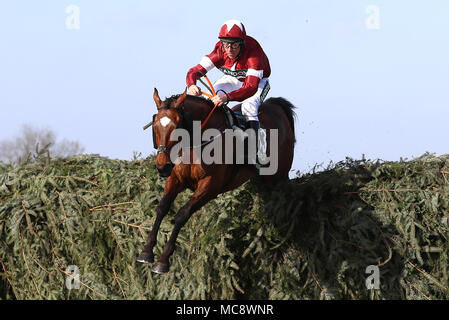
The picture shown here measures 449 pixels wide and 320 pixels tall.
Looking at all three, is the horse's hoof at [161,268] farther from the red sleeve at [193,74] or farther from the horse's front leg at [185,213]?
the red sleeve at [193,74]

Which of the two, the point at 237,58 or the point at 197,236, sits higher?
the point at 237,58

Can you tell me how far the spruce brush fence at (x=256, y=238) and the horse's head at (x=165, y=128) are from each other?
1.48m

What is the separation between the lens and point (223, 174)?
20.0 ft

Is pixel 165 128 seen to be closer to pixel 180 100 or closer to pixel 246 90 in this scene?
pixel 180 100

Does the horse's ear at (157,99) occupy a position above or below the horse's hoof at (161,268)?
above

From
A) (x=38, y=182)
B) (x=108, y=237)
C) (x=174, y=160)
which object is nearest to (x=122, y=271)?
(x=108, y=237)

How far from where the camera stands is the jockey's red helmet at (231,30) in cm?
650

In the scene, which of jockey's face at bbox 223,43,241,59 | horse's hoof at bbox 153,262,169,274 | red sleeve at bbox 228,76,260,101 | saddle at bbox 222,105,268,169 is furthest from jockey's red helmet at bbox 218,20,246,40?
horse's hoof at bbox 153,262,169,274

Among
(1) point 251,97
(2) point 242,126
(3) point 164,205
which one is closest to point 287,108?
(1) point 251,97

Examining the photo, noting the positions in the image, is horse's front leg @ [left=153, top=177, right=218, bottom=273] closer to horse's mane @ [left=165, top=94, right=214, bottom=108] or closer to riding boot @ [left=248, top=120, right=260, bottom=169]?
horse's mane @ [left=165, top=94, right=214, bottom=108]

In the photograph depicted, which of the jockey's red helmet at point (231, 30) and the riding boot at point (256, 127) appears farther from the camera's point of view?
the riding boot at point (256, 127)

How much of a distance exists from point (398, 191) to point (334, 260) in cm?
128

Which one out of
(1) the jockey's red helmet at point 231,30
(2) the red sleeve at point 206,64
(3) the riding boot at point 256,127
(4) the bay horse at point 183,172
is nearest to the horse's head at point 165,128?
(4) the bay horse at point 183,172
